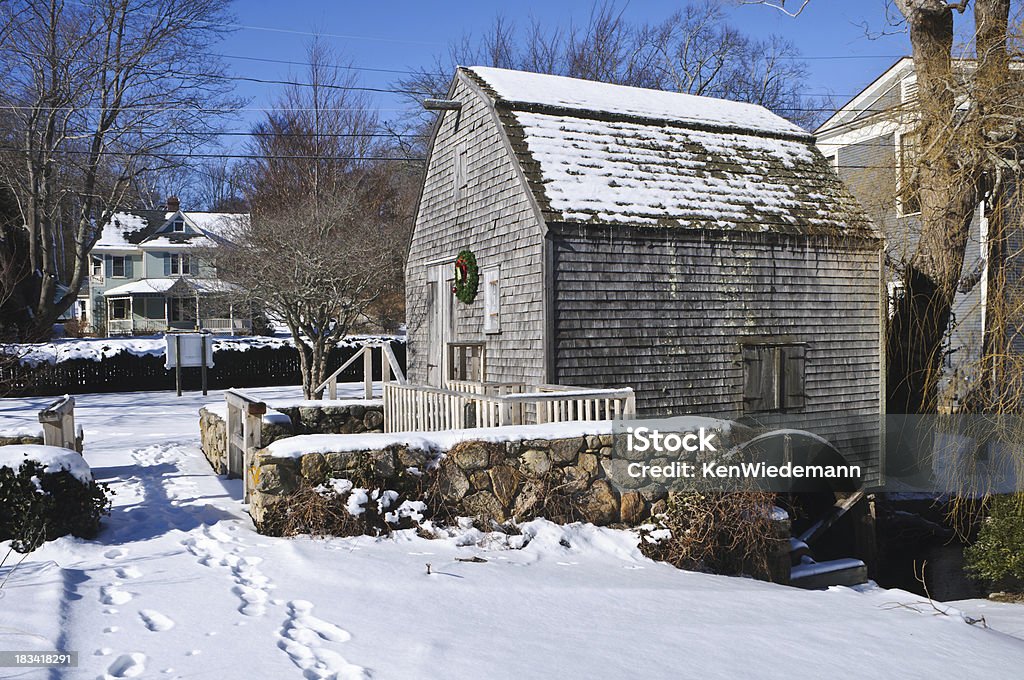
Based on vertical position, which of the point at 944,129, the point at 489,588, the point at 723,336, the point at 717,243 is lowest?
the point at 489,588

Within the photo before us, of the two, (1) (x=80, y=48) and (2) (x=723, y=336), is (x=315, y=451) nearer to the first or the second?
(2) (x=723, y=336)

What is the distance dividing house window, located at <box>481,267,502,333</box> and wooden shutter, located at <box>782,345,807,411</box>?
4.90 m

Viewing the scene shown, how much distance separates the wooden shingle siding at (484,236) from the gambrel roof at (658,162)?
522 mm

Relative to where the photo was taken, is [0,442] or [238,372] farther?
[238,372]

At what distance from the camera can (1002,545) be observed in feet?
34.3

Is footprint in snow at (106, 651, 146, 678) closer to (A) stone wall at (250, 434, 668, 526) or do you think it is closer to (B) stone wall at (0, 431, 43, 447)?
(A) stone wall at (250, 434, 668, 526)

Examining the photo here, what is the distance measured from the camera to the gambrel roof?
12.7 metres

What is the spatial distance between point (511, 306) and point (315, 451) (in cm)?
625

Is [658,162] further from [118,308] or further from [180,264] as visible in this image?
[118,308]

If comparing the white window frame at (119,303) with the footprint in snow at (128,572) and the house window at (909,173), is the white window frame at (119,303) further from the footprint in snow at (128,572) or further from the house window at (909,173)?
the footprint in snow at (128,572)

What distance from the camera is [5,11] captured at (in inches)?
846

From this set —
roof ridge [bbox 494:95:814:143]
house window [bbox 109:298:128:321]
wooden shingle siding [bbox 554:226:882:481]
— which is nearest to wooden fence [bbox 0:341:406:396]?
roof ridge [bbox 494:95:814:143]

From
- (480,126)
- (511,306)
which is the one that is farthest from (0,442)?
(480,126)

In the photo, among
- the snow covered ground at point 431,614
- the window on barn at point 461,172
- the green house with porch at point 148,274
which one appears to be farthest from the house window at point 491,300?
the green house with porch at point 148,274
